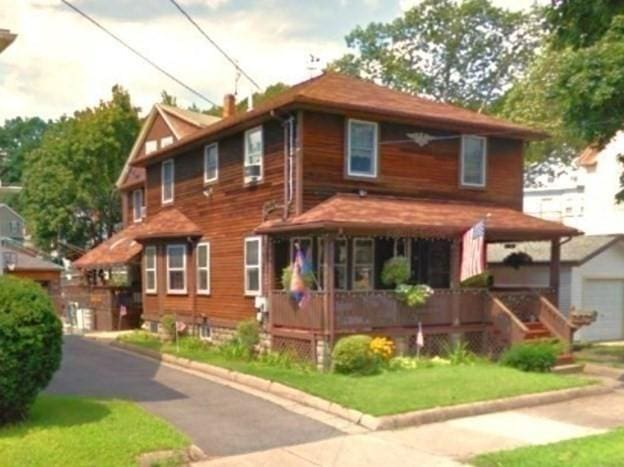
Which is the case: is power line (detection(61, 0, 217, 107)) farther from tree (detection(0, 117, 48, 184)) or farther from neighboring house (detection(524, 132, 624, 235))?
tree (detection(0, 117, 48, 184))

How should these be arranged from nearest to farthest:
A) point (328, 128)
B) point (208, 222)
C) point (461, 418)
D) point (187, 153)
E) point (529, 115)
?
point (461, 418)
point (328, 128)
point (208, 222)
point (187, 153)
point (529, 115)

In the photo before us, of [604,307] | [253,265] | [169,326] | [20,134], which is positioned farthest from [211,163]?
[20,134]

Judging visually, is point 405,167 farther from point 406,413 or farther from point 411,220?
point 406,413

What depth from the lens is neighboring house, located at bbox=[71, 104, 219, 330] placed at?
2717 cm

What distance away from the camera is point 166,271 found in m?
23.0

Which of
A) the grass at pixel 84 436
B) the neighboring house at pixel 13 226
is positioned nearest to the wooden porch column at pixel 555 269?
Answer: the grass at pixel 84 436

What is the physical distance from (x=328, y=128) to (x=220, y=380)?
6958 millimetres

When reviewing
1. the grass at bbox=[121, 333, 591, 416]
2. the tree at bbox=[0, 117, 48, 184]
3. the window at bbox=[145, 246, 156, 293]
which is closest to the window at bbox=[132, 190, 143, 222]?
the window at bbox=[145, 246, 156, 293]

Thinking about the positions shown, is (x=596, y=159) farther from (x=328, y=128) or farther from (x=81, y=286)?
(x=81, y=286)

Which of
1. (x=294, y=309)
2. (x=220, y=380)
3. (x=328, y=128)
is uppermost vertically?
(x=328, y=128)

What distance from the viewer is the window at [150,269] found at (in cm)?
2384

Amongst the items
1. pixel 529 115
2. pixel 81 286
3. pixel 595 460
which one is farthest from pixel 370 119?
pixel 529 115

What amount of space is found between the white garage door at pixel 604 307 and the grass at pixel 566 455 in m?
15.2

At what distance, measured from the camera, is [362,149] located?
1798 cm
